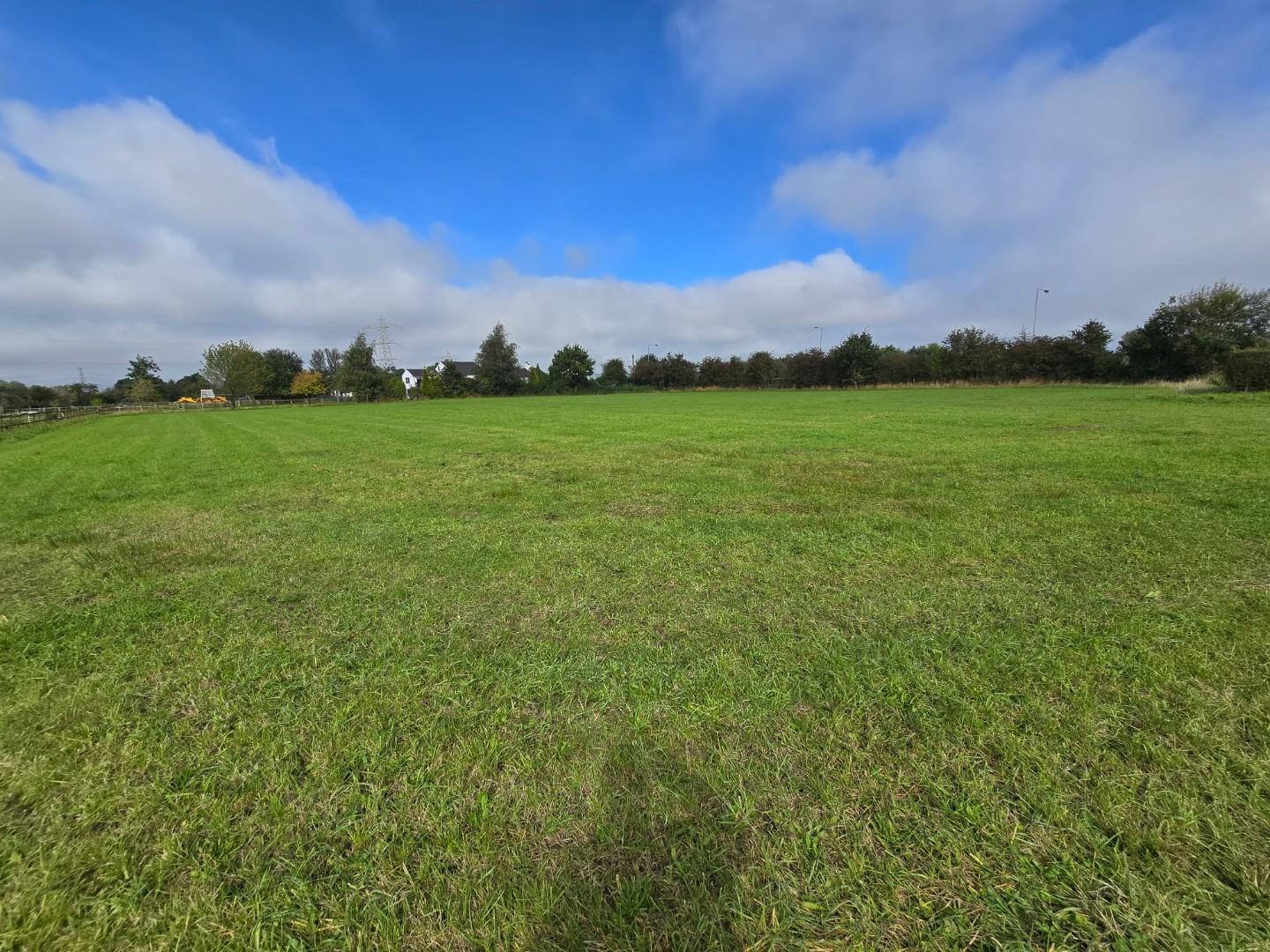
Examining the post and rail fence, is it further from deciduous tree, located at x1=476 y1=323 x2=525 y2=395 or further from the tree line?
deciduous tree, located at x1=476 y1=323 x2=525 y2=395

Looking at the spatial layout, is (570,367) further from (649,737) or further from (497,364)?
(649,737)

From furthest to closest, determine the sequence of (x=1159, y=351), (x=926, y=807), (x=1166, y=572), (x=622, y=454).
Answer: (x=1159, y=351)
(x=622, y=454)
(x=1166, y=572)
(x=926, y=807)

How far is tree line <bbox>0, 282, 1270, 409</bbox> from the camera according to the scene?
142ft

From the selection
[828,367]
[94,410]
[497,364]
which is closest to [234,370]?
[94,410]

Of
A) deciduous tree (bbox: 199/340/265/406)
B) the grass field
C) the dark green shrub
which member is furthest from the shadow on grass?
deciduous tree (bbox: 199/340/265/406)

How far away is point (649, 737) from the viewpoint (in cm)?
236

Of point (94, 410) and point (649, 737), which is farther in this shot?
point (94, 410)

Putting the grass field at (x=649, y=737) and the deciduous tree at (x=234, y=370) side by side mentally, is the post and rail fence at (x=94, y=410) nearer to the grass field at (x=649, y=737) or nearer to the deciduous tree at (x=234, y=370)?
the deciduous tree at (x=234, y=370)

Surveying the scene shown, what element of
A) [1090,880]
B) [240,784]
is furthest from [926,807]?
[240,784]

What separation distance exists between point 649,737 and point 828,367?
78.6m

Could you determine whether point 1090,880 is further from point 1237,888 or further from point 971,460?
point 971,460

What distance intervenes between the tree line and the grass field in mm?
36625

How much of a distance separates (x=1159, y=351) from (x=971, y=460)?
56883mm

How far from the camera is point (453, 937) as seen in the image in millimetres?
1519
